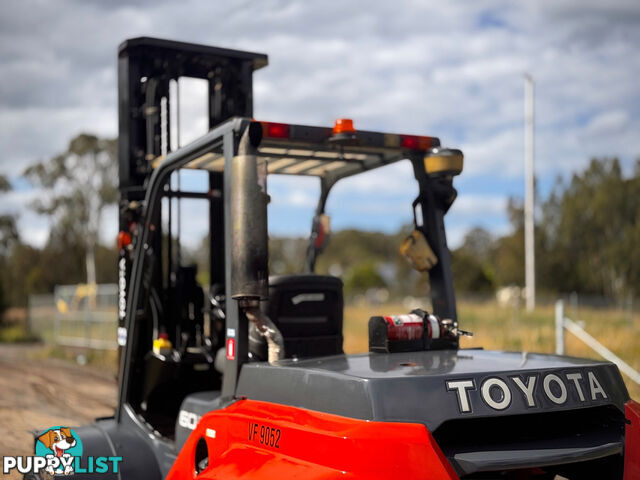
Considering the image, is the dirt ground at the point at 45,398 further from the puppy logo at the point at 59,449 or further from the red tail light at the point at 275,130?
the red tail light at the point at 275,130

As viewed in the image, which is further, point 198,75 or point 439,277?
point 198,75

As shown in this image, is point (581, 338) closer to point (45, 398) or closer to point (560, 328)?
point (560, 328)

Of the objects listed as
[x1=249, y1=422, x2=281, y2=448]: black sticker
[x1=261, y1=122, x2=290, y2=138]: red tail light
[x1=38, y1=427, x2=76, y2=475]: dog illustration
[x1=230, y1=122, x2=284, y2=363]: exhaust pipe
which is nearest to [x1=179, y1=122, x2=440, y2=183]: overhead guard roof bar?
[x1=261, y1=122, x2=290, y2=138]: red tail light

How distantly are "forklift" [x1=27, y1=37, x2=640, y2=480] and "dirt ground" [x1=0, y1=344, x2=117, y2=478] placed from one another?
9.64ft

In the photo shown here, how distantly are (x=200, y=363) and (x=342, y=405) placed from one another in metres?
2.65

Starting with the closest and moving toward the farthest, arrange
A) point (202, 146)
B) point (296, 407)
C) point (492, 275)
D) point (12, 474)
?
1. point (296, 407)
2. point (202, 146)
3. point (12, 474)
4. point (492, 275)

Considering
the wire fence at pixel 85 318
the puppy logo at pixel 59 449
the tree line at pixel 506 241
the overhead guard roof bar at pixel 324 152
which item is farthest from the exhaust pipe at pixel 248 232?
the tree line at pixel 506 241

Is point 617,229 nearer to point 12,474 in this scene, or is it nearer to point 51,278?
point 51,278

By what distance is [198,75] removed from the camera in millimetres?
6047

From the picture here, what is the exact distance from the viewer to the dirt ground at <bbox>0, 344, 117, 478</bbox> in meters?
8.70

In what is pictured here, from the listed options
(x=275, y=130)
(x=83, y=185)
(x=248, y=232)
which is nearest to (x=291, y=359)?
(x=248, y=232)

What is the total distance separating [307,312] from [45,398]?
27.5 ft

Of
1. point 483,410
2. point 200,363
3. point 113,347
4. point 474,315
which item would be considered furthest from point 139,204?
point 474,315

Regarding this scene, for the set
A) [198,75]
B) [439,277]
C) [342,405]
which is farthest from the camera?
[198,75]
